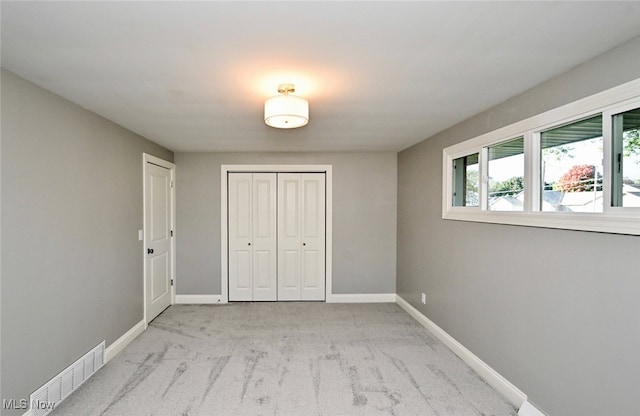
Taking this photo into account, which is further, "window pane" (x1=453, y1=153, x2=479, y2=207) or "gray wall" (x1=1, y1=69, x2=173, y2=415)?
"window pane" (x1=453, y1=153, x2=479, y2=207)

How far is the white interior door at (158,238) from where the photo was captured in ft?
12.1

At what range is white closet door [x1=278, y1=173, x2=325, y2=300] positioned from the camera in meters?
4.62

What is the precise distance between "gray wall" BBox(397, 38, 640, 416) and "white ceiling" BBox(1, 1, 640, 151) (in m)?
0.17

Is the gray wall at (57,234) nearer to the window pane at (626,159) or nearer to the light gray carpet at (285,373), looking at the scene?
the light gray carpet at (285,373)

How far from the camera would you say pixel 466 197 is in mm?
Answer: 3041

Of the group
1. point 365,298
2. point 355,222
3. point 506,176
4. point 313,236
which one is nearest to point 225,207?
point 313,236

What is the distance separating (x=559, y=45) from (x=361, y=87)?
110cm

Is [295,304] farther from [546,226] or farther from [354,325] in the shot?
[546,226]

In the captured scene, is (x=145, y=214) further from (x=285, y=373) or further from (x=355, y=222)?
(x=355, y=222)

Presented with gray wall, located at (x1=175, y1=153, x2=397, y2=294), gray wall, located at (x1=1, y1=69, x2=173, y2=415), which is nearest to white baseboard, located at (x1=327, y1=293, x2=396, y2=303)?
gray wall, located at (x1=175, y1=153, x2=397, y2=294)

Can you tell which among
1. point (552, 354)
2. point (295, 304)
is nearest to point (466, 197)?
point (552, 354)

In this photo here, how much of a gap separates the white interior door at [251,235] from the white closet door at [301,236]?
14 cm

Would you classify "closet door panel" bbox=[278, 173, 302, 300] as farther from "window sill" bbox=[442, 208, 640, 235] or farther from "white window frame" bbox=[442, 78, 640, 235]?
"window sill" bbox=[442, 208, 640, 235]

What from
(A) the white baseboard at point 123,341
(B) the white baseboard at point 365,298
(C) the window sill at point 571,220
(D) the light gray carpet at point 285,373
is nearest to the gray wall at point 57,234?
(A) the white baseboard at point 123,341
